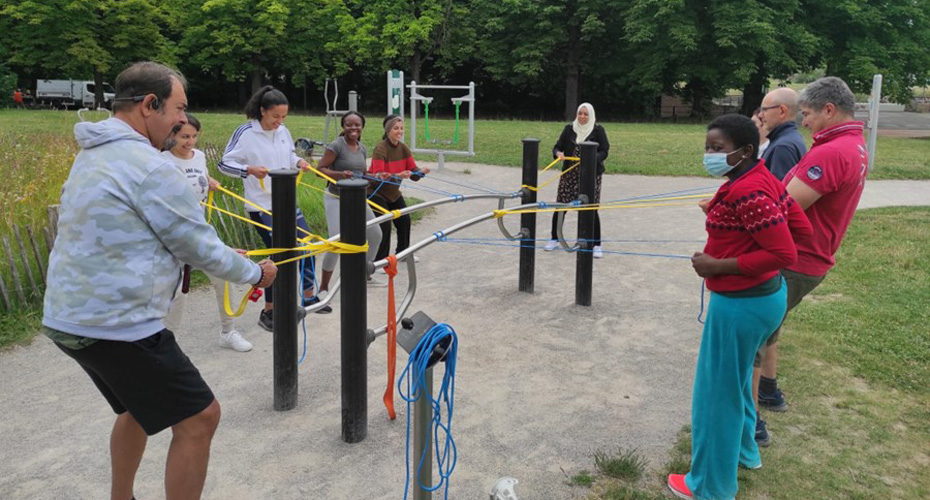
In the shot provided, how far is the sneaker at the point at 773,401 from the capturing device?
417 centimetres

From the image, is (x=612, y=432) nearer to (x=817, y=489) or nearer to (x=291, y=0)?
(x=817, y=489)

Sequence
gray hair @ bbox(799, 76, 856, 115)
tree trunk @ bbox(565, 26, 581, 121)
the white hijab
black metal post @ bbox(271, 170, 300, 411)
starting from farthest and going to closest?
tree trunk @ bbox(565, 26, 581, 121), the white hijab, black metal post @ bbox(271, 170, 300, 411), gray hair @ bbox(799, 76, 856, 115)

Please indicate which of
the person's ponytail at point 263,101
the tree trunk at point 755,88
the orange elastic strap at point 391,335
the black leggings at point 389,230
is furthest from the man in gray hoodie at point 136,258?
the tree trunk at point 755,88

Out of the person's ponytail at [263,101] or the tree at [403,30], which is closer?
the person's ponytail at [263,101]

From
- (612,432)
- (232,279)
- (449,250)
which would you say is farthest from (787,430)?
(449,250)

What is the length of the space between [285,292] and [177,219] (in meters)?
1.58

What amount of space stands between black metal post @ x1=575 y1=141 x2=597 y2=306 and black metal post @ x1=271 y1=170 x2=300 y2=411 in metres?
2.70

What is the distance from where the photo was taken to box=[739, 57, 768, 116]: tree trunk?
3430cm

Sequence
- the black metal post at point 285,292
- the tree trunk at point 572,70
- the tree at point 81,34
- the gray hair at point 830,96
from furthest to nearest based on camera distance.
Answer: the tree at point 81,34 → the tree trunk at point 572,70 → the black metal post at point 285,292 → the gray hair at point 830,96

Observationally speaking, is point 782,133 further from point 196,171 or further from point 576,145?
point 576,145

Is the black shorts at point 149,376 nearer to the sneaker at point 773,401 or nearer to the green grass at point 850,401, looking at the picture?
the green grass at point 850,401

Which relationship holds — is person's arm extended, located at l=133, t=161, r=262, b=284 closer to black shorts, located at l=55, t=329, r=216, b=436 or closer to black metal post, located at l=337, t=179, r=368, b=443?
black shorts, located at l=55, t=329, r=216, b=436

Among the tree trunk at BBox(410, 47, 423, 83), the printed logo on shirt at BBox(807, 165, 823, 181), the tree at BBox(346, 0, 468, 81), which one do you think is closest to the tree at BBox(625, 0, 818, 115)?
the tree at BBox(346, 0, 468, 81)

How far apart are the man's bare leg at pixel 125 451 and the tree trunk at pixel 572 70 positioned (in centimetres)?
3347
